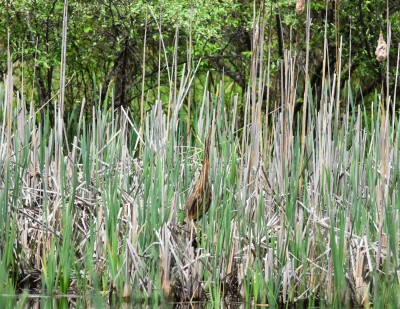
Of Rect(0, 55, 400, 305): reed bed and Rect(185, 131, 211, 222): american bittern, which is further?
Rect(185, 131, 211, 222): american bittern

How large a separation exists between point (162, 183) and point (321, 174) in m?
0.73

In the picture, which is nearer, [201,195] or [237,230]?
[201,195]

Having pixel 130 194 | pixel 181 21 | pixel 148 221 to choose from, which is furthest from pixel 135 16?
pixel 148 221

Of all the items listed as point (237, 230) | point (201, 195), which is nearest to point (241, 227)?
point (237, 230)

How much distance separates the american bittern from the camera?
159 inches

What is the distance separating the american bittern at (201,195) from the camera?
4.03 meters

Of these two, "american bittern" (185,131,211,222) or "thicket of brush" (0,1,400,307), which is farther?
"american bittern" (185,131,211,222)

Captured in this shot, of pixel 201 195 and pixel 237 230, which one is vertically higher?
pixel 201 195

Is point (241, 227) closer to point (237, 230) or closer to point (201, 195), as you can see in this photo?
point (237, 230)

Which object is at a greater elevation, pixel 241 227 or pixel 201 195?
pixel 201 195

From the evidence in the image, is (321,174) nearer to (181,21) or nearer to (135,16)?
(181,21)

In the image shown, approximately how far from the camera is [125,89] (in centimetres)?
979

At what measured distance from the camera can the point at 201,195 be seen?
4094 millimetres

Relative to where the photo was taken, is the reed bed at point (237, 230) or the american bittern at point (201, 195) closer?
the reed bed at point (237, 230)
